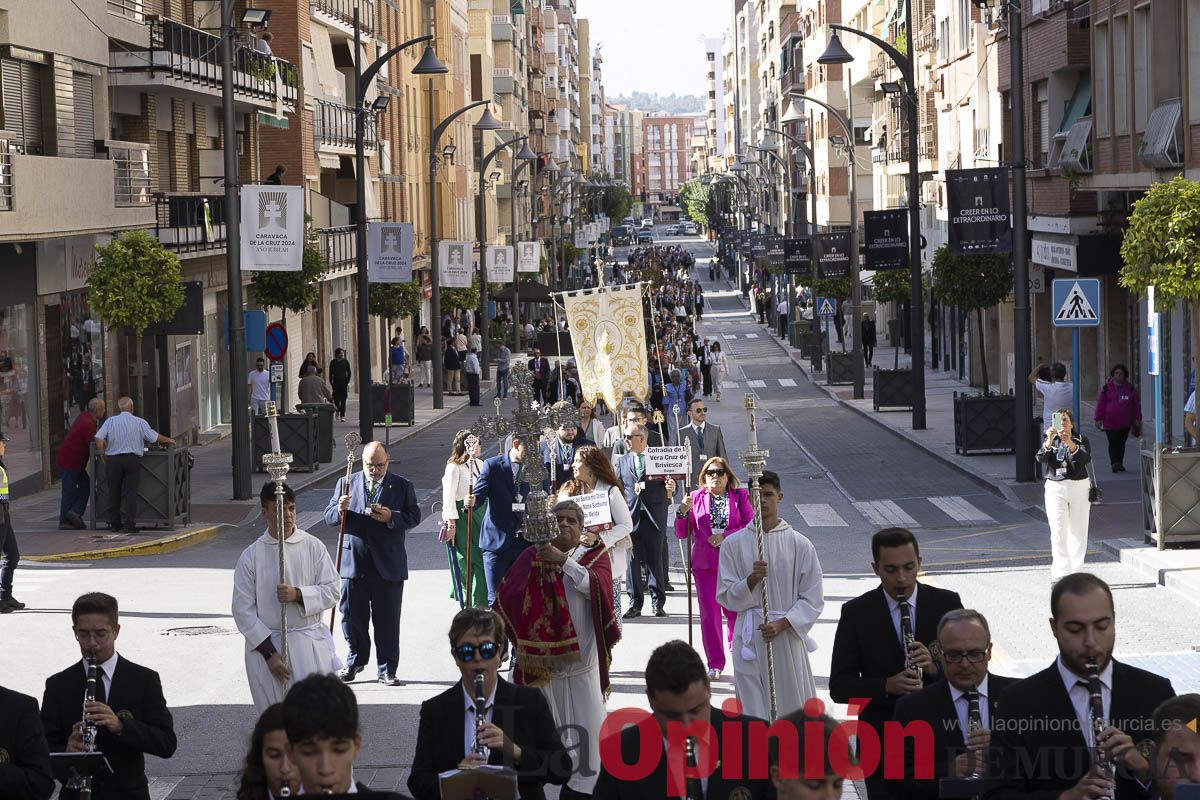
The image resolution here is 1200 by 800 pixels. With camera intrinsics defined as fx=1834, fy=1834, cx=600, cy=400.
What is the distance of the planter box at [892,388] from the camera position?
135 feet

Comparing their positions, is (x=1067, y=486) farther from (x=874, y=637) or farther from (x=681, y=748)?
(x=681, y=748)

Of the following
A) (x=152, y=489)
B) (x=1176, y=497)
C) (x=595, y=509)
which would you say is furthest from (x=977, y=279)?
(x=595, y=509)

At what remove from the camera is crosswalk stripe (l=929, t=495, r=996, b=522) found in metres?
23.7

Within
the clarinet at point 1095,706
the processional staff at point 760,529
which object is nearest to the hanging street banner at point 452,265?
the processional staff at point 760,529

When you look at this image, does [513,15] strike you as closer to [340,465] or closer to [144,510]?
[340,465]

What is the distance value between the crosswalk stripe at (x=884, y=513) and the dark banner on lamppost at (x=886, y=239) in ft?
41.5

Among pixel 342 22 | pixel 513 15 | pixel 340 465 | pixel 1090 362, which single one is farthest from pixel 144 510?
pixel 513 15

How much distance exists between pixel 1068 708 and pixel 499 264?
171 ft

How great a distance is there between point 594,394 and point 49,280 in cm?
1334

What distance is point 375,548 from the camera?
13.7m

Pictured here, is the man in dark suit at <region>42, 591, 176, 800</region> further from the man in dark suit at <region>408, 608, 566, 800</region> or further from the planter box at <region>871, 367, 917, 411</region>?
the planter box at <region>871, 367, 917, 411</region>

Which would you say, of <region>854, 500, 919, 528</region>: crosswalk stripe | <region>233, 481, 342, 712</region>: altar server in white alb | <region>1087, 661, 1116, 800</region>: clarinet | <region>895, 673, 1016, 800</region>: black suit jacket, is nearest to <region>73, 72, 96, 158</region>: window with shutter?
<region>854, 500, 919, 528</region>: crosswalk stripe

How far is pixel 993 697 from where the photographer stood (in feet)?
23.0

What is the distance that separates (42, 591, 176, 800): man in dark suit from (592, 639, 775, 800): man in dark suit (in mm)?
2528
